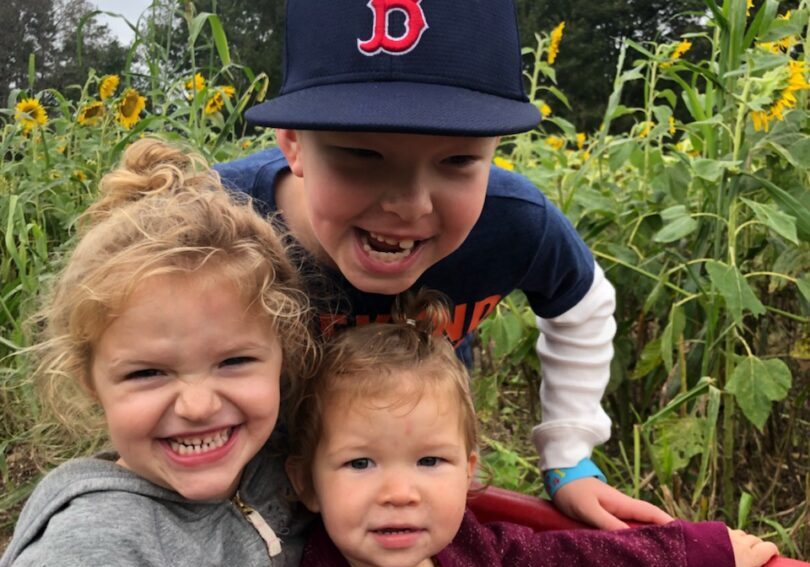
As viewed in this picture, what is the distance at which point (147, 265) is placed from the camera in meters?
1.00

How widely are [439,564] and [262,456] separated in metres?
0.27

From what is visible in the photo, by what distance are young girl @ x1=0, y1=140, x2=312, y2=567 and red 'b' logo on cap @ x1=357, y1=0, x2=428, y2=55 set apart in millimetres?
273

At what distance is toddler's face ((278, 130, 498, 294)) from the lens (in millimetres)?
1028

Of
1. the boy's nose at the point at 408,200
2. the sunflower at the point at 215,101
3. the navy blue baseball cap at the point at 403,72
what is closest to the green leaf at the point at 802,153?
the navy blue baseball cap at the point at 403,72

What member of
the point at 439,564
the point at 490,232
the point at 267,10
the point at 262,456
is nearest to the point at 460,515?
the point at 439,564

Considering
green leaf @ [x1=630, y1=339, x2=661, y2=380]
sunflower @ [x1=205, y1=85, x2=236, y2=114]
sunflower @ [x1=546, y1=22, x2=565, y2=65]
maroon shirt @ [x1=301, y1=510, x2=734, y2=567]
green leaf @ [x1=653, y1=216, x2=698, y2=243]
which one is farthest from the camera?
sunflower @ [x1=546, y1=22, x2=565, y2=65]

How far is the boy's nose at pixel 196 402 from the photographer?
983 mm

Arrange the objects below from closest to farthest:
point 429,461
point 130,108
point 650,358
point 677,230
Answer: point 429,461
point 677,230
point 650,358
point 130,108

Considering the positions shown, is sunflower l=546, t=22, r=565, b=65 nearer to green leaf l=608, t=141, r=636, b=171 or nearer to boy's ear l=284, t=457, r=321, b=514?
green leaf l=608, t=141, r=636, b=171

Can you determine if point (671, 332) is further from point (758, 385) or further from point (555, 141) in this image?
point (555, 141)

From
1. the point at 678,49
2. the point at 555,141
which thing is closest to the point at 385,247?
the point at 678,49

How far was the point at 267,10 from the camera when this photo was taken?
3.10 meters

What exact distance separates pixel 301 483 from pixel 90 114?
1199mm

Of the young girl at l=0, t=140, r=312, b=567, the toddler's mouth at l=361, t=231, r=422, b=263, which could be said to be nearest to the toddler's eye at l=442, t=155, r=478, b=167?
the toddler's mouth at l=361, t=231, r=422, b=263
